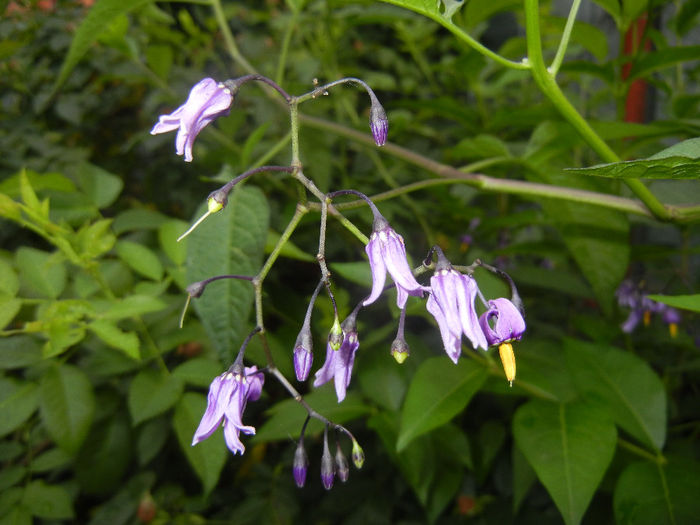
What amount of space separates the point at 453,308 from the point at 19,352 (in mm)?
677

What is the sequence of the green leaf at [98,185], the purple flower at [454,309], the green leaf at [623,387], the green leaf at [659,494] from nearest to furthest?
the purple flower at [454,309]
the green leaf at [659,494]
the green leaf at [623,387]
the green leaf at [98,185]

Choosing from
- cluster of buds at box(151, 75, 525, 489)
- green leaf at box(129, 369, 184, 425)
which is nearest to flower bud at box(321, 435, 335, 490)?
cluster of buds at box(151, 75, 525, 489)

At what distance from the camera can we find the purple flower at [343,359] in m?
0.51

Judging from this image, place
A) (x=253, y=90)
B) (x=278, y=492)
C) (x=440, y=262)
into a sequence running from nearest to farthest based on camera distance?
(x=440, y=262) → (x=278, y=492) → (x=253, y=90)

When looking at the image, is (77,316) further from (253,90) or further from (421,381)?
(253,90)

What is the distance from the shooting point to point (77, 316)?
0.72 metres

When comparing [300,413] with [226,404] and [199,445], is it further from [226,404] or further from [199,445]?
[226,404]

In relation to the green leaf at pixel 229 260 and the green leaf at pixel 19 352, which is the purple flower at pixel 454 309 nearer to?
the green leaf at pixel 229 260

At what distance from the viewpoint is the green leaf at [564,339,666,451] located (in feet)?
2.53

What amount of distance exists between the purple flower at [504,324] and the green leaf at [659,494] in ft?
1.27

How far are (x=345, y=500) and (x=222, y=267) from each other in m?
0.69

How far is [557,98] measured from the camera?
610 millimetres

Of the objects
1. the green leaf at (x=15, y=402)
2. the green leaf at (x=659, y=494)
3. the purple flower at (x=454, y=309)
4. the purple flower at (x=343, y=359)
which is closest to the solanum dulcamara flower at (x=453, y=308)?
the purple flower at (x=454, y=309)

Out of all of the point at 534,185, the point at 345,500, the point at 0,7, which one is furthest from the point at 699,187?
the point at 0,7
